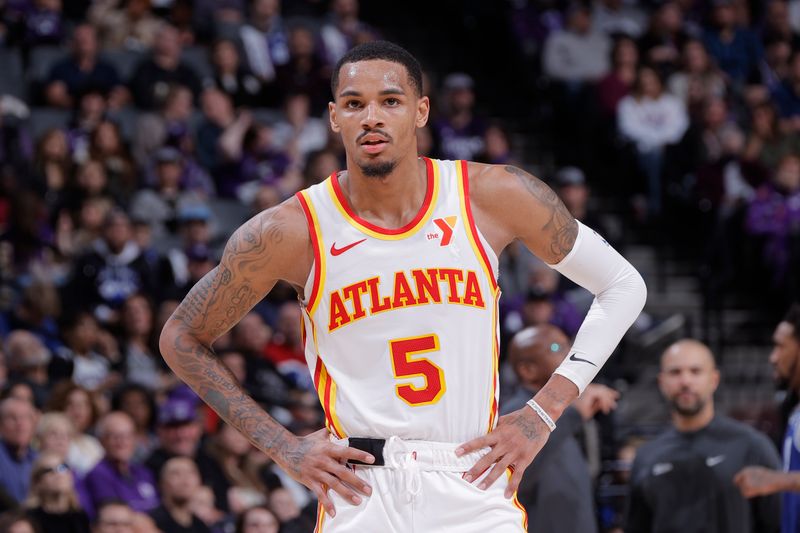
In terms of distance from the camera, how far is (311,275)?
4.20 meters

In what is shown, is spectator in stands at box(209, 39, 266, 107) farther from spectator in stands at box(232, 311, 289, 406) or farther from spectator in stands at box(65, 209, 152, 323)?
spectator in stands at box(232, 311, 289, 406)

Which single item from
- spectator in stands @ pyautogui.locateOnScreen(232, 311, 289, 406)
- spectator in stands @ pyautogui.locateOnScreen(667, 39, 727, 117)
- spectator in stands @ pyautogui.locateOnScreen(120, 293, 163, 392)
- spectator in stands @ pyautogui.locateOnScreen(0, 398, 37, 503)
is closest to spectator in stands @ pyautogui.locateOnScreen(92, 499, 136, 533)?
spectator in stands @ pyautogui.locateOnScreen(0, 398, 37, 503)

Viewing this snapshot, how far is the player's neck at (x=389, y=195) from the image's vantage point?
13.9ft

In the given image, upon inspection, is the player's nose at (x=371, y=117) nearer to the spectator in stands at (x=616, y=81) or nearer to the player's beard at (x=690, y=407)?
the player's beard at (x=690, y=407)

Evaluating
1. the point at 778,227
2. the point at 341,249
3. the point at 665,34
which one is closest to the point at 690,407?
the point at 341,249

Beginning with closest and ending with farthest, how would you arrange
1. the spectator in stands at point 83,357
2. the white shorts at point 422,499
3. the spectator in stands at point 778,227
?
the white shorts at point 422,499 → the spectator in stands at point 83,357 → the spectator in stands at point 778,227

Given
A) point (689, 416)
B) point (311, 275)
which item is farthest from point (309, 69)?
point (311, 275)

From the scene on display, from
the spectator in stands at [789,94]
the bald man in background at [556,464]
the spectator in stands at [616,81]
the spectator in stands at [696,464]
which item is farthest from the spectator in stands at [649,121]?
the bald man in background at [556,464]

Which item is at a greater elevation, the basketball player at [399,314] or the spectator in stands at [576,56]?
the spectator in stands at [576,56]

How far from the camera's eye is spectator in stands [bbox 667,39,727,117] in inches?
567

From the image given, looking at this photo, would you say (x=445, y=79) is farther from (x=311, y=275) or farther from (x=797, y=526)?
(x=311, y=275)

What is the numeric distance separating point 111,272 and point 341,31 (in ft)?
15.3

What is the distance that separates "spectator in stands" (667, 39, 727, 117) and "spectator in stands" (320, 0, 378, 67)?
3391 mm

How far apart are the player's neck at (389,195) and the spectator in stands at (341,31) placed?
31.4 feet
